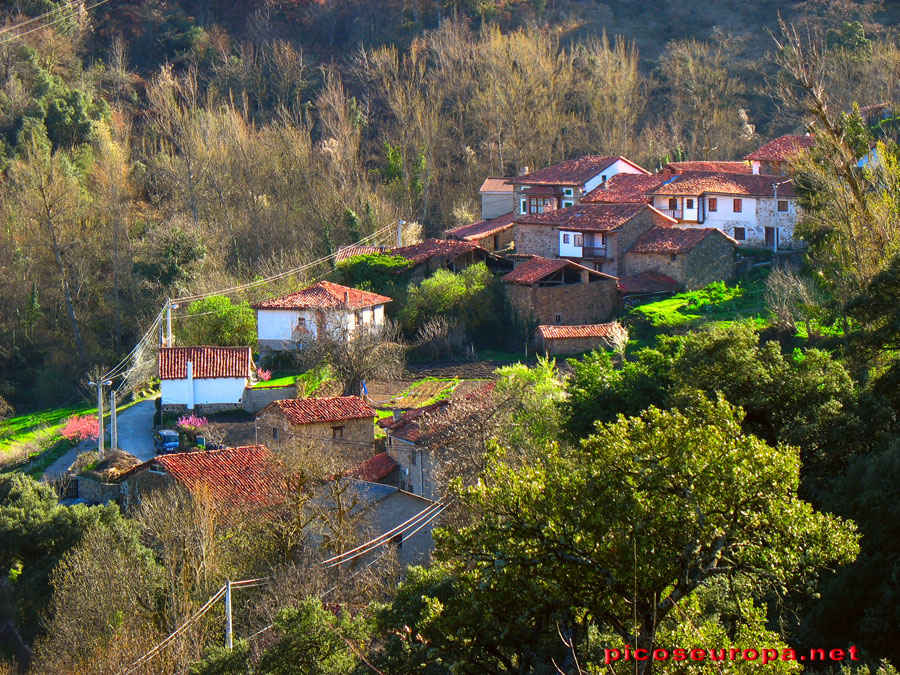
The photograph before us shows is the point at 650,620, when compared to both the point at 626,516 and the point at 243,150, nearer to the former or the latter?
the point at 626,516

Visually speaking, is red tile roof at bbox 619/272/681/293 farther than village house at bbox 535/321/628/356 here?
Yes

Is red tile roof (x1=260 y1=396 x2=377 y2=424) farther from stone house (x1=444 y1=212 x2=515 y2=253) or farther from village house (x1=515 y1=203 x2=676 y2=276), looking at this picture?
stone house (x1=444 y1=212 x2=515 y2=253)

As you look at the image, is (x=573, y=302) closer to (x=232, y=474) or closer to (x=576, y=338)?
(x=576, y=338)

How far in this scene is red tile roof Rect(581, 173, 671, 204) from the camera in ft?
143

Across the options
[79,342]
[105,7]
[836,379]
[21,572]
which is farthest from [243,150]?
[836,379]

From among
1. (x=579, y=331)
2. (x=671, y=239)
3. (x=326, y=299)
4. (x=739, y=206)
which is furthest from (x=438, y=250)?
(x=739, y=206)

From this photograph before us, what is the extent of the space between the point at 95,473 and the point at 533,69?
1365 inches

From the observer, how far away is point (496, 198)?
52.4 meters

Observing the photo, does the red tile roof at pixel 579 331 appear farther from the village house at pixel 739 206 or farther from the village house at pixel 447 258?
the village house at pixel 739 206

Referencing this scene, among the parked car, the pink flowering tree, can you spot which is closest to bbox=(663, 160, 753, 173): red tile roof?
the parked car

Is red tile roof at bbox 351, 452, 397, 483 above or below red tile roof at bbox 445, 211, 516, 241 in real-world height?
below

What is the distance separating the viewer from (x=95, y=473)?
28859 millimetres

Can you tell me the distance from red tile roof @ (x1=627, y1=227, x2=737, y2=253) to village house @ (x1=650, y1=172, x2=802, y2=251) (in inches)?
82.8

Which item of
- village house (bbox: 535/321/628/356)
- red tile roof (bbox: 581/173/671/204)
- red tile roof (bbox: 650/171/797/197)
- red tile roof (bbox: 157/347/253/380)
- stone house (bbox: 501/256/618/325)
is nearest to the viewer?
red tile roof (bbox: 157/347/253/380)
